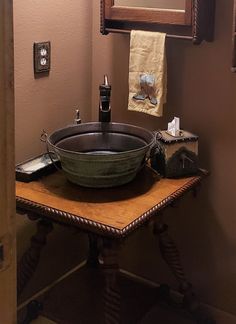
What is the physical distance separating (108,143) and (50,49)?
1.41 ft

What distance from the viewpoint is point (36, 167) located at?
188 centimetres

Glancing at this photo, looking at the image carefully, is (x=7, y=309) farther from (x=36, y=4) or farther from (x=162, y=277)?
(x=162, y=277)

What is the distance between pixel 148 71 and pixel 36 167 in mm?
555

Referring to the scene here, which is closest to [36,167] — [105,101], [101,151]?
[101,151]

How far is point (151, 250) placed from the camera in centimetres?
227

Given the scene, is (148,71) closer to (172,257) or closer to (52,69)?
(52,69)

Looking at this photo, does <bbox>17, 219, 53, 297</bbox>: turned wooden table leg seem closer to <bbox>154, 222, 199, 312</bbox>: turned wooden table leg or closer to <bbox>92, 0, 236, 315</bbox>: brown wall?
<bbox>154, 222, 199, 312</bbox>: turned wooden table leg

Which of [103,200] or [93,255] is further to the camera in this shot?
[93,255]

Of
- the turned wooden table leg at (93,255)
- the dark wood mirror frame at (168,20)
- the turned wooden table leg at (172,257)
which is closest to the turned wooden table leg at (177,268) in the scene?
the turned wooden table leg at (172,257)

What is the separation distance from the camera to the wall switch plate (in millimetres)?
1932

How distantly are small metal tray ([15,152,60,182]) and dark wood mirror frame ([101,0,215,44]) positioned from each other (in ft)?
1.79

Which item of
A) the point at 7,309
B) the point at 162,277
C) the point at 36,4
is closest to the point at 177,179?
the point at 162,277

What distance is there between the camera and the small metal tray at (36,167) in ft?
6.05

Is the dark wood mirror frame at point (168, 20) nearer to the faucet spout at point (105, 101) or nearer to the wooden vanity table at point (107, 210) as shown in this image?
the faucet spout at point (105, 101)
